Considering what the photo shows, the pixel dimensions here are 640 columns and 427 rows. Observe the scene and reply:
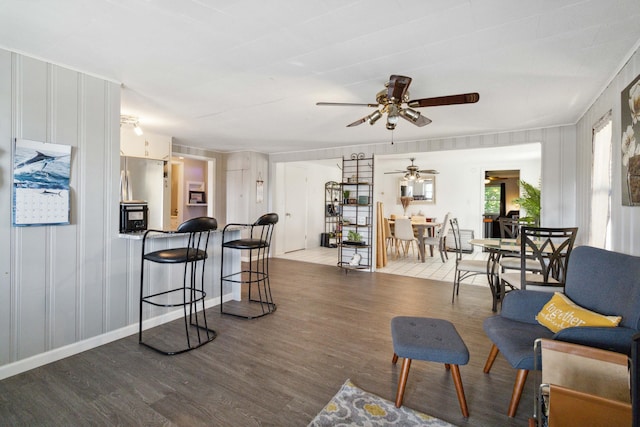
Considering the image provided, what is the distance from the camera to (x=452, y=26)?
1918 millimetres

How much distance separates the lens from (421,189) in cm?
905

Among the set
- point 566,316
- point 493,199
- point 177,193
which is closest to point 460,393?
point 566,316

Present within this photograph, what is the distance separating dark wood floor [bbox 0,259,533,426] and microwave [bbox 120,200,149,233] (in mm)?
986

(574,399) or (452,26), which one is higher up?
(452,26)

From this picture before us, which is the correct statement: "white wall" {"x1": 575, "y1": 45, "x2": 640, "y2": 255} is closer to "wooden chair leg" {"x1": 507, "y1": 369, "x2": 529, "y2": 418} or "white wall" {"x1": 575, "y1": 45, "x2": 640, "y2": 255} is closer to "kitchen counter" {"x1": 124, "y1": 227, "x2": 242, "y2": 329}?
"wooden chair leg" {"x1": 507, "y1": 369, "x2": 529, "y2": 418}

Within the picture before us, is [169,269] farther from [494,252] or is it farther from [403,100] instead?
[494,252]

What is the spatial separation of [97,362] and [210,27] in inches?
99.0

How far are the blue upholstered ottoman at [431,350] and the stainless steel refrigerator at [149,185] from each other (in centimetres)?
389

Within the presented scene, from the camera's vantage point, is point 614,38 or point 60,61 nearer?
point 614,38

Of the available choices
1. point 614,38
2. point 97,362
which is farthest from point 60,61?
point 614,38

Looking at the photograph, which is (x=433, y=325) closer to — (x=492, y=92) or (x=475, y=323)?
(x=475, y=323)

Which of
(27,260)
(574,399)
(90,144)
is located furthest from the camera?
(90,144)

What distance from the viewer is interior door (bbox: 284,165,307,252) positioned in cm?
756

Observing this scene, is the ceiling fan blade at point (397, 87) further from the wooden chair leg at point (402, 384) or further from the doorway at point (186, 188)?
the doorway at point (186, 188)
